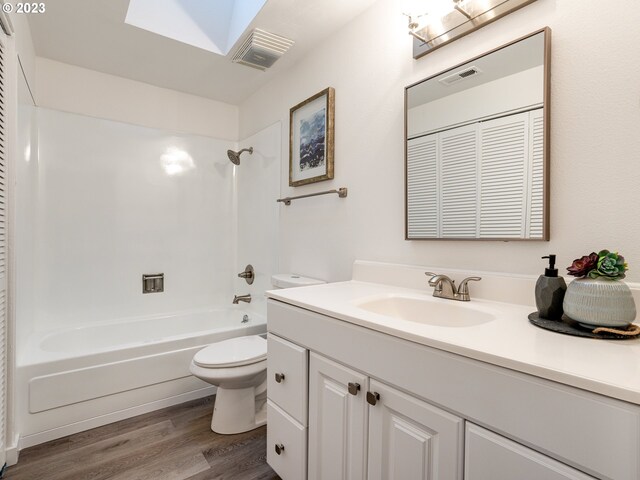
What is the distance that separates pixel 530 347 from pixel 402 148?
1.06 metres

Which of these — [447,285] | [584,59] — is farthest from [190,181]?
[584,59]

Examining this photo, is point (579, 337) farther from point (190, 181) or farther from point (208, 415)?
point (190, 181)

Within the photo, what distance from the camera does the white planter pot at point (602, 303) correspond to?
77 centimetres

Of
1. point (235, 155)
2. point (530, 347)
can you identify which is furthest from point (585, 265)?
point (235, 155)

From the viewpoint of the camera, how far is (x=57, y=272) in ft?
7.68

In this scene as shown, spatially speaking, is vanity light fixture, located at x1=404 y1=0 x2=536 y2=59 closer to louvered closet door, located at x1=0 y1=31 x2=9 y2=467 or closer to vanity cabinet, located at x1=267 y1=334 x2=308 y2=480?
vanity cabinet, located at x1=267 y1=334 x2=308 y2=480

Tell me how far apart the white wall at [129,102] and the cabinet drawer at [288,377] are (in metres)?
2.25

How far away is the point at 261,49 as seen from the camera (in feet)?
6.47

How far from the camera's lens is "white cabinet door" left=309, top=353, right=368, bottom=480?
97 centimetres

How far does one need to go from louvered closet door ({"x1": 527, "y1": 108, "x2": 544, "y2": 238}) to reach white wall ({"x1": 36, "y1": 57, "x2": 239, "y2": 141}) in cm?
259

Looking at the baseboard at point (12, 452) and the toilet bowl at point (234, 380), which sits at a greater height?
the toilet bowl at point (234, 380)

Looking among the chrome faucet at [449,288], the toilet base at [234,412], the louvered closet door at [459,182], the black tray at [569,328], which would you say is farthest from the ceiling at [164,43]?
the toilet base at [234,412]

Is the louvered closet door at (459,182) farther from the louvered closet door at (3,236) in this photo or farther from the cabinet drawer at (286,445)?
the louvered closet door at (3,236)

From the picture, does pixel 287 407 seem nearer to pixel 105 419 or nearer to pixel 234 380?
pixel 234 380
